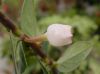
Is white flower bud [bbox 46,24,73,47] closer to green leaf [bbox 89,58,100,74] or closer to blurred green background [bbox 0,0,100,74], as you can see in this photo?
blurred green background [bbox 0,0,100,74]

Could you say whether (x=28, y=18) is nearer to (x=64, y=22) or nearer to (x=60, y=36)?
(x=60, y=36)

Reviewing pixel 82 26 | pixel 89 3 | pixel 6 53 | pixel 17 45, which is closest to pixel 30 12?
pixel 17 45

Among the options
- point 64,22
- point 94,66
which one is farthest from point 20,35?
point 64,22

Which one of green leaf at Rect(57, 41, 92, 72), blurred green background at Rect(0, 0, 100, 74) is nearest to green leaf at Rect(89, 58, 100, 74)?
blurred green background at Rect(0, 0, 100, 74)

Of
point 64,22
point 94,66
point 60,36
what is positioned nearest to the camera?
point 60,36

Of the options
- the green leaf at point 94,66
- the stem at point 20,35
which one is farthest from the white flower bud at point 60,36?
the green leaf at point 94,66

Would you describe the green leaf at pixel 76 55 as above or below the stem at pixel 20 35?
below

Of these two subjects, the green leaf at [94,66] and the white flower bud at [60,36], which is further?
the green leaf at [94,66]

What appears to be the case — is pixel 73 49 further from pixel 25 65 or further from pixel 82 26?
pixel 82 26

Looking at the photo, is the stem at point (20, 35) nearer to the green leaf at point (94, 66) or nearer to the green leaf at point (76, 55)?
the green leaf at point (76, 55)
